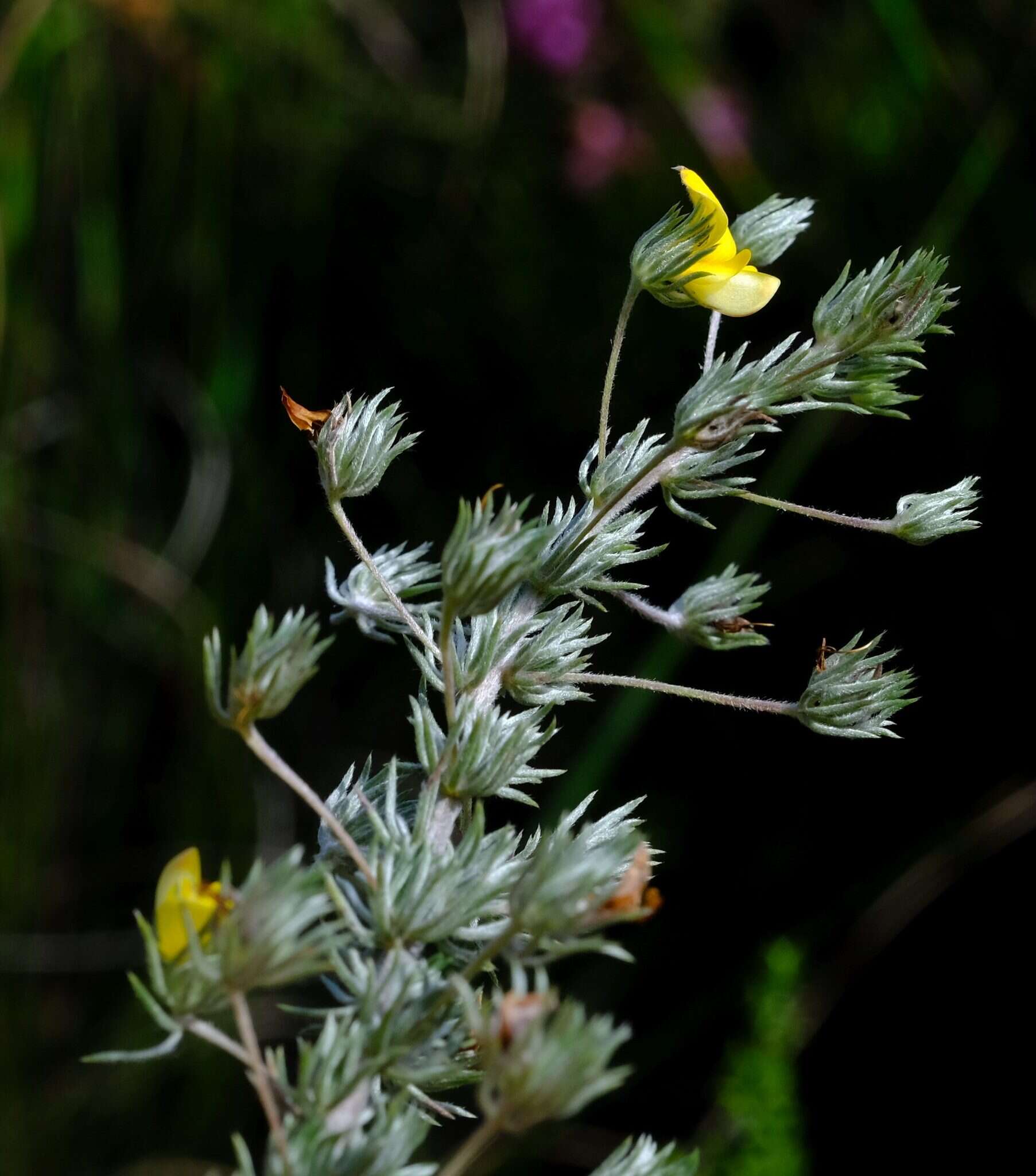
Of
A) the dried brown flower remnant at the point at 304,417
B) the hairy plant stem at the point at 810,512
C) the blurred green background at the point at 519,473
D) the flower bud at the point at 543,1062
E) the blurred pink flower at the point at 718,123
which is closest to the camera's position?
the flower bud at the point at 543,1062

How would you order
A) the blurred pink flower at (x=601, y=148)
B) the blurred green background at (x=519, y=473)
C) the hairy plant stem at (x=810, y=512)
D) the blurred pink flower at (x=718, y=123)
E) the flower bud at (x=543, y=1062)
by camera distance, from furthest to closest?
the blurred pink flower at (x=601, y=148) < the blurred pink flower at (x=718, y=123) < the blurred green background at (x=519, y=473) < the hairy plant stem at (x=810, y=512) < the flower bud at (x=543, y=1062)

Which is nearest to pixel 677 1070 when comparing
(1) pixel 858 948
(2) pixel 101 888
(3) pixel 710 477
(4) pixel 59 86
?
(1) pixel 858 948

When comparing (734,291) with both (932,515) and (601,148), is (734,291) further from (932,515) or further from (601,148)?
(601,148)

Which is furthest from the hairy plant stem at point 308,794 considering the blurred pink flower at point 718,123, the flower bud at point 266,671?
the blurred pink flower at point 718,123

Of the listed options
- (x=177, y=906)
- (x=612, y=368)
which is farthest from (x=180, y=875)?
(x=612, y=368)

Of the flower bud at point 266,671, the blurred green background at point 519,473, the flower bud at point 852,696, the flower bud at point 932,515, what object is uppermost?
the flower bud at point 266,671

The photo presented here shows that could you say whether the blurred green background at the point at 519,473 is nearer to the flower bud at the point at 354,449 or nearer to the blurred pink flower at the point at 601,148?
the blurred pink flower at the point at 601,148

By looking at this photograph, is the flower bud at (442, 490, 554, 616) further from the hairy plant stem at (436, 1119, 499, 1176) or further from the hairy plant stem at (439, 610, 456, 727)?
the hairy plant stem at (436, 1119, 499, 1176)

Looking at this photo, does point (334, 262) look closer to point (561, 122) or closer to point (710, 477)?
point (561, 122)
